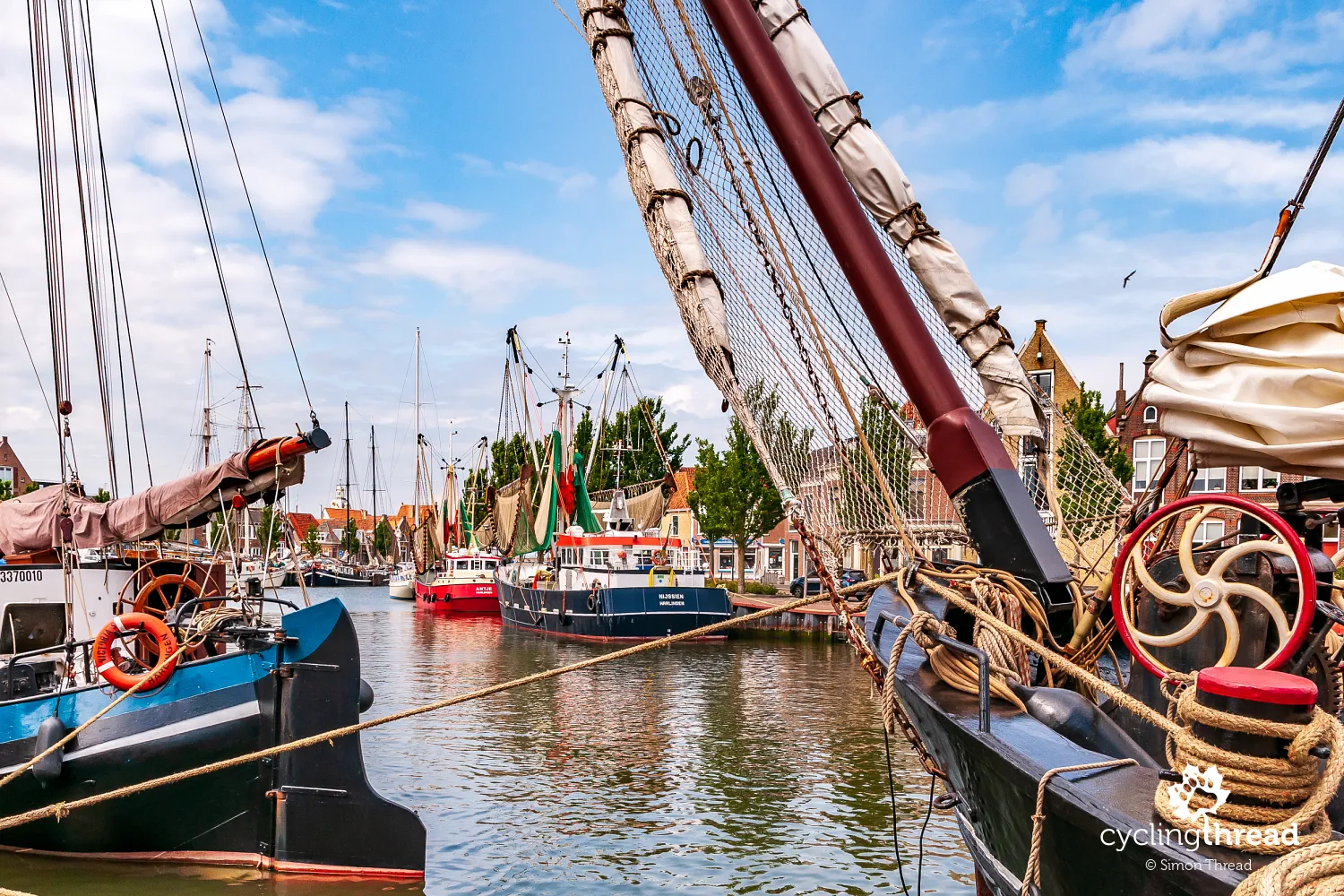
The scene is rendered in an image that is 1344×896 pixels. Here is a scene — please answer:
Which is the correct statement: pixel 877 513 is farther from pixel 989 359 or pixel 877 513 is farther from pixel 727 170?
pixel 727 170

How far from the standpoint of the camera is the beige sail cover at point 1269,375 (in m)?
3.55

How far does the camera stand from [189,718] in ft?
30.6

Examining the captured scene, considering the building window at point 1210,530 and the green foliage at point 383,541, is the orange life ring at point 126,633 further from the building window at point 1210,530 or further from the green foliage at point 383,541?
the green foliage at point 383,541

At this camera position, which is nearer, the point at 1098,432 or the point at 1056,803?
the point at 1056,803

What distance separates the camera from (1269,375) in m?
3.64

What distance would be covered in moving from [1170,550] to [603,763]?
1188cm

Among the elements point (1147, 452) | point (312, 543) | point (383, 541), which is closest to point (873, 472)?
point (1147, 452)

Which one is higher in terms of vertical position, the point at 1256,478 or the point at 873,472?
the point at 1256,478

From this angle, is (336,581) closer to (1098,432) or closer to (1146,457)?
(1146,457)

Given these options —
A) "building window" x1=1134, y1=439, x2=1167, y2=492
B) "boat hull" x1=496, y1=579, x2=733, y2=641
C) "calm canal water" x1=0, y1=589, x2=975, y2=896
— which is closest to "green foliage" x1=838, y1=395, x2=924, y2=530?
"calm canal water" x1=0, y1=589, x2=975, y2=896

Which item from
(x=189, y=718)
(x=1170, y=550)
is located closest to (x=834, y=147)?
(x=1170, y=550)

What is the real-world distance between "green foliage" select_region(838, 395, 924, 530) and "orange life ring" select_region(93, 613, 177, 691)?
20.9 feet

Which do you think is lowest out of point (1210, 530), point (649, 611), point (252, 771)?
point (649, 611)

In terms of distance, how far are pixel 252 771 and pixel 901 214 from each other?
7370 millimetres
